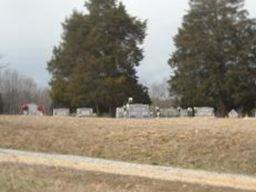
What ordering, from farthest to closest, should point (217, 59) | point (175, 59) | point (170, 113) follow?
point (175, 59) → point (217, 59) → point (170, 113)

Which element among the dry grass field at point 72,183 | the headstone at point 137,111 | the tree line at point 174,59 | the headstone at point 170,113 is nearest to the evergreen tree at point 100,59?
the tree line at point 174,59

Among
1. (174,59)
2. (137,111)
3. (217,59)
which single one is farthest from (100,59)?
(137,111)

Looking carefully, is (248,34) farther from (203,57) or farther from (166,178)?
(166,178)

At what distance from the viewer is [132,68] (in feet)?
210

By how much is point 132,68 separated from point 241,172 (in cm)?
4443

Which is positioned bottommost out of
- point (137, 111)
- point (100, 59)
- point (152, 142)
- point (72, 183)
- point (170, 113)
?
point (72, 183)

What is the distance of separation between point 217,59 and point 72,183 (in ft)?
159

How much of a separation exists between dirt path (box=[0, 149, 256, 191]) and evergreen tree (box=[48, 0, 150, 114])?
40387 mm

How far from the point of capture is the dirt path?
17.4 m

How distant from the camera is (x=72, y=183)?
15852 mm

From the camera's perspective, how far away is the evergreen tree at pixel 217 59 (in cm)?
6222

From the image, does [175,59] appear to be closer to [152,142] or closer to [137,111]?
[137,111]

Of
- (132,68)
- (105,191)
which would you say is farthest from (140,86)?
(105,191)

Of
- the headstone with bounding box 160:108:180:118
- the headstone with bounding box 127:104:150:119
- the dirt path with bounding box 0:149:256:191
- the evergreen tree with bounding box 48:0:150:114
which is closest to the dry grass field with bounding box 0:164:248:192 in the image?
the dirt path with bounding box 0:149:256:191
